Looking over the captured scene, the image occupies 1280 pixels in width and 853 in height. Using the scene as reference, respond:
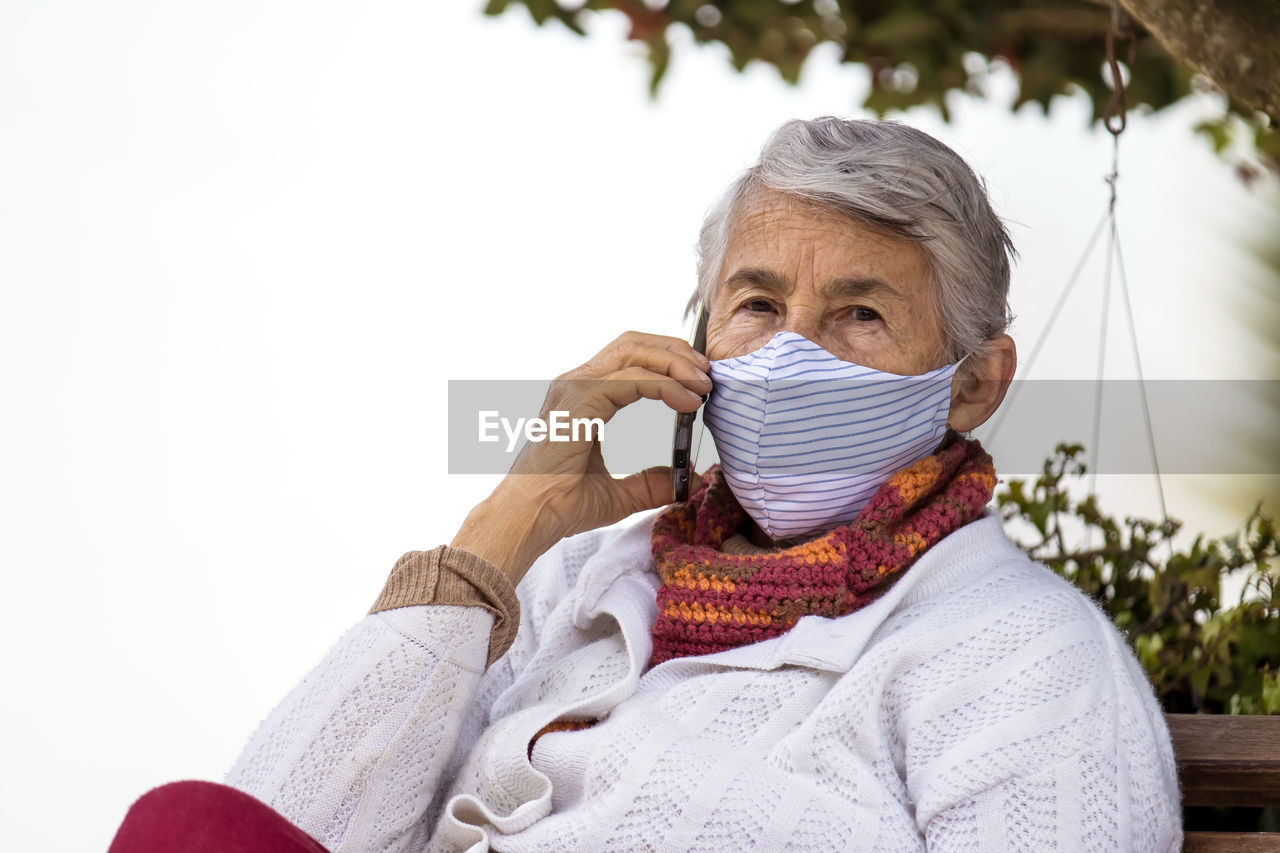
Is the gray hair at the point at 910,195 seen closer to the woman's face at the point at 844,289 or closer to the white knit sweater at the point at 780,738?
the woman's face at the point at 844,289

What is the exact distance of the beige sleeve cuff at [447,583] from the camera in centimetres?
191

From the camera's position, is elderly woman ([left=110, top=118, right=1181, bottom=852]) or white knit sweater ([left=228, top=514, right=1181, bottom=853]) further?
elderly woman ([left=110, top=118, right=1181, bottom=852])

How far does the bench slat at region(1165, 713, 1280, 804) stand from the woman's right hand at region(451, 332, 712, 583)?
955 mm

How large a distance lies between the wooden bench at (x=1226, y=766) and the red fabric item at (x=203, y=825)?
1291 mm

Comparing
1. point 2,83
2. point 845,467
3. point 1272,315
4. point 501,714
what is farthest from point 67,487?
point 1272,315

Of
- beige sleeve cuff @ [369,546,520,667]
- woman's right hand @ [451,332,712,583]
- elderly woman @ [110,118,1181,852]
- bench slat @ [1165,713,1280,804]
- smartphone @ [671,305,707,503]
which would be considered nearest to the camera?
elderly woman @ [110,118,1181,852]

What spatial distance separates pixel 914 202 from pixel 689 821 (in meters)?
1.05

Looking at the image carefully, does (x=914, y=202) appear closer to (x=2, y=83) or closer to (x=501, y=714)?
(x=501, y=714)

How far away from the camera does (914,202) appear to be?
76.6 inches

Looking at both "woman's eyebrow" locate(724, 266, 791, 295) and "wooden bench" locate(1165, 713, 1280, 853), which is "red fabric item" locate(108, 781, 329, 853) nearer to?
"woman's eyebrow" locate(724, 266, 791, 295)

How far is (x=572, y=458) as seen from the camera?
2131mm

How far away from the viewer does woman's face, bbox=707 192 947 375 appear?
6.42 ft

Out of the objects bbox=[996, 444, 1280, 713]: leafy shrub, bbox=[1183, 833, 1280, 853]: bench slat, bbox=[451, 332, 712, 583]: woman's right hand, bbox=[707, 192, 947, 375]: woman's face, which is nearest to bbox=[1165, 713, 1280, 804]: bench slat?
bbox=[1183, 833, 1280, 853]: bench slat

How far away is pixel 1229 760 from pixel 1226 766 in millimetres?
10
